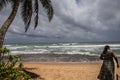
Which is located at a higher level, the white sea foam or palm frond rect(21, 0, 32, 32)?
palm frond rect(21, 0, 32, 32)

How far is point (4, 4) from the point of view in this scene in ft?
51.8

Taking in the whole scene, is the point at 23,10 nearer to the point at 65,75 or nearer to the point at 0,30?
the point at 0,30

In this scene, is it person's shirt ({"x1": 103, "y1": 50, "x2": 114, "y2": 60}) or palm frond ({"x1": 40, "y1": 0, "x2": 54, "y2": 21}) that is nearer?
person's shirt ({"x1": 103, "y1": 50, "x2": 114, "y2": 60})

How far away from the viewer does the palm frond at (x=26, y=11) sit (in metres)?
16.7

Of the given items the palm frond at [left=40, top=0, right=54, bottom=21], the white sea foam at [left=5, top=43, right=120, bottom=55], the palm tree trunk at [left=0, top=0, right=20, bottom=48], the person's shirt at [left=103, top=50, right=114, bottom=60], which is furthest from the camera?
the white sea foam at [left=5, top=43, right=120, bottom=55]

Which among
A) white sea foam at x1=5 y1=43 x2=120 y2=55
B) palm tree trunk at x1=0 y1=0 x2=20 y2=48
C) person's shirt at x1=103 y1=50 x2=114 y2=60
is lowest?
white sea foam at x1=5 y1=43 x2=120 y2=55

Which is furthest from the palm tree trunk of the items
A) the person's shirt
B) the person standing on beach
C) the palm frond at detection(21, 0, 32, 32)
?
the person's shirt

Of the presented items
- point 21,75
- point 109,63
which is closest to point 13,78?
point 21,75

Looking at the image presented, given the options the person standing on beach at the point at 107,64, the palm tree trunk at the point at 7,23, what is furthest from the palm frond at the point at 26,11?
the person standing on beach at the point at 107,64

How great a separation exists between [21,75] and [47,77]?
1149cm

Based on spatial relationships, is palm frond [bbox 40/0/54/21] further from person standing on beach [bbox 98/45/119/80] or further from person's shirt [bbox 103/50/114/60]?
person's shirt [bbox 103/50/114/60]

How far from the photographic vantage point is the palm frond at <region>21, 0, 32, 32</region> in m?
16.7

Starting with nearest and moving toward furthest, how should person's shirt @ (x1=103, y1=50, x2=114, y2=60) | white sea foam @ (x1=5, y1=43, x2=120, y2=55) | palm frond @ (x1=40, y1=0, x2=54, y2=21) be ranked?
person's shirt @ (x1=103, y1=50, x2=114, y2=60) → palm frond @ (x1=40, y1=0, x2=54, y2=21) → white sea foam @ (x1=5, y1=43, x2=120, y2=55)

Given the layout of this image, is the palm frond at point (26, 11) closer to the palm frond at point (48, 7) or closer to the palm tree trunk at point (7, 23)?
the palm frond at point (48, 7)
